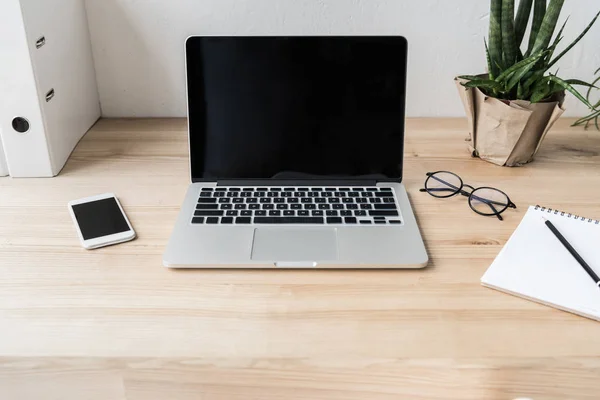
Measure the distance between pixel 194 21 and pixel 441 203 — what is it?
23.0 inches

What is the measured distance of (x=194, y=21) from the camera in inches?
44.4

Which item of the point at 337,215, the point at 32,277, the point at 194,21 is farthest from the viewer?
the point at 194,21

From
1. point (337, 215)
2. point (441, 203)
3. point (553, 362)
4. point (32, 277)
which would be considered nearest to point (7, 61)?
point (32, 277)

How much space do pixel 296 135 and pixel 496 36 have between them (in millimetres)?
359

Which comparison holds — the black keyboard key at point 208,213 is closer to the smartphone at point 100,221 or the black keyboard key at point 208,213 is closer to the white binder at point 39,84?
the smartphone at point 100,221

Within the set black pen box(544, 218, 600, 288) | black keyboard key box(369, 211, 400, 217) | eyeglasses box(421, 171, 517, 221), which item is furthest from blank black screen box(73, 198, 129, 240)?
black pen box(544, 218, 600, 288)

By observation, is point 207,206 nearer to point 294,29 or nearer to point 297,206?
point 297,206

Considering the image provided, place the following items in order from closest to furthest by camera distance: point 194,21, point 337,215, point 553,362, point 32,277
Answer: point 553,362, point 32,277, point 337,215, point 194,21

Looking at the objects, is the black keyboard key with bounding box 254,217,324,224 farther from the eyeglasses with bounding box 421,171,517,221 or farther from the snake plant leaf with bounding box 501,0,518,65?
the snake plant leaf with bounding box 501,0,518,65

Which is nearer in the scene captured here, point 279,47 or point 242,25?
point 279,47

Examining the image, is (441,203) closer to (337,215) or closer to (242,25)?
(337,215)

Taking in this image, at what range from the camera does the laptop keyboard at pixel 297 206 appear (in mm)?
821

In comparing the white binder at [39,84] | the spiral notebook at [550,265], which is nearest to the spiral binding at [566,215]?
the spiral notebook at [550,265]

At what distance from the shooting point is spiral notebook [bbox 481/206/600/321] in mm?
682
